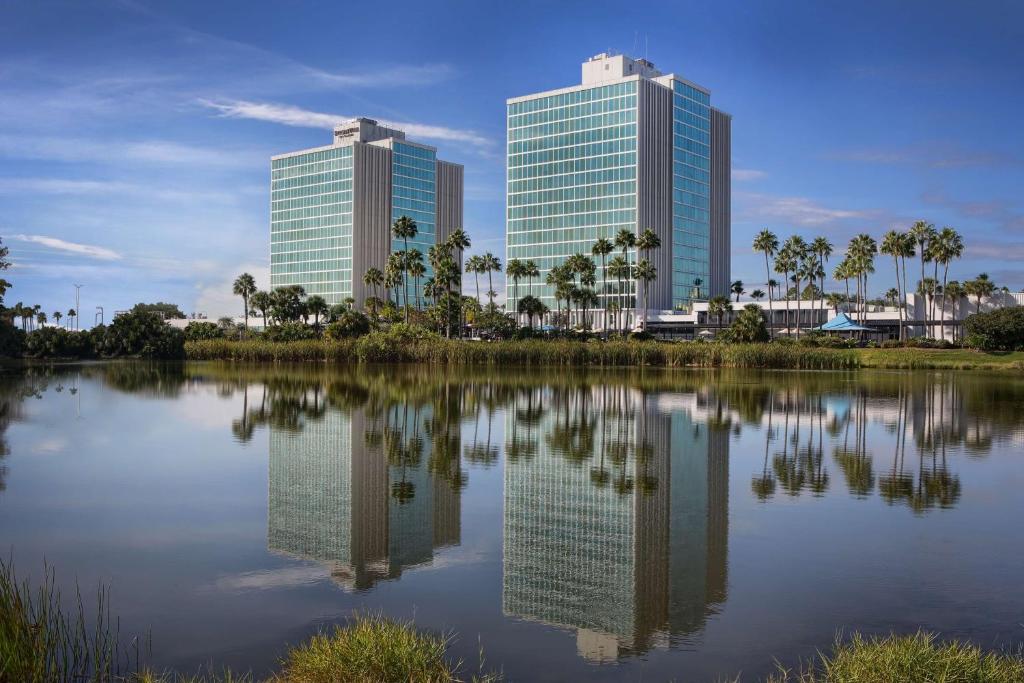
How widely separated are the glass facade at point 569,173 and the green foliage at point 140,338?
69633 millimetres

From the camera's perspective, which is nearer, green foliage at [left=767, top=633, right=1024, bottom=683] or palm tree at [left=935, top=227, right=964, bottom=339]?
green foliage at [left=767, top=633, right=1024, bottom=683]

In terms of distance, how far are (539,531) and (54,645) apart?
951 cm

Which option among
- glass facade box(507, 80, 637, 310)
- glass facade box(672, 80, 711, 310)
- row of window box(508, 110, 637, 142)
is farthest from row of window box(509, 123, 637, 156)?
glass facade box(672, 80, 711, 310)

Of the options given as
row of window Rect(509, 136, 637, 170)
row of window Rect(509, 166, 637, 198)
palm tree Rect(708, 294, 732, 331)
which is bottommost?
palm tree Rect(708, 294, 732, 331)

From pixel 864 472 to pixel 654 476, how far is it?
657 cm

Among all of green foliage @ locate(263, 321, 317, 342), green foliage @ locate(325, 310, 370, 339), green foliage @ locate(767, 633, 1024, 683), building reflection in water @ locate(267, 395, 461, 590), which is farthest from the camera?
green foliage @ locate(263, 321, 317, 342)

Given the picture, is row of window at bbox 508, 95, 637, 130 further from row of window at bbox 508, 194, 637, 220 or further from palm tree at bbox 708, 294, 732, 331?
palm tree at bbox 708, 294, 732, 331

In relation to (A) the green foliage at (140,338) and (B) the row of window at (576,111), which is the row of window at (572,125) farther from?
(A) the green foliage at (140,338)

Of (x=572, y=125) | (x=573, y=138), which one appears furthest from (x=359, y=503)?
(x=572, y=125)

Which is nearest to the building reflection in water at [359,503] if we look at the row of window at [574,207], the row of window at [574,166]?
the row of window at [574,207]

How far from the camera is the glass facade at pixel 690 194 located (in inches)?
6742

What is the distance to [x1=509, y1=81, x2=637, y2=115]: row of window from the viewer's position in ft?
542

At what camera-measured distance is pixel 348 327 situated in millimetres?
121750

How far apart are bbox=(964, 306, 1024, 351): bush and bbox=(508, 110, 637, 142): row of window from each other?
7567 centimetres
